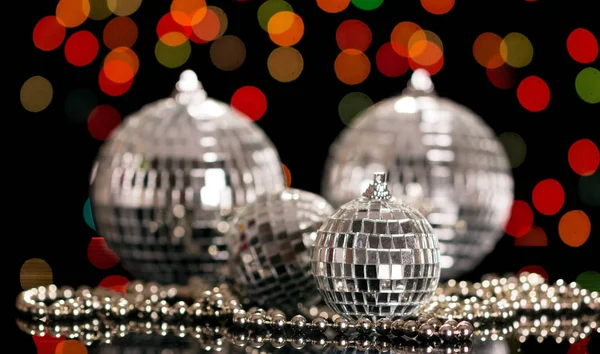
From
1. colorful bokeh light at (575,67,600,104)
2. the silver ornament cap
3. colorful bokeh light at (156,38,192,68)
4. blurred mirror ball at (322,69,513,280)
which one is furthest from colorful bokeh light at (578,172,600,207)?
the silver ornament cap

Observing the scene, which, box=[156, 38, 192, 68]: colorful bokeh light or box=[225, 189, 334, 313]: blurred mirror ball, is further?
box=[156, 38, 192, 68]: colorful bokeh light

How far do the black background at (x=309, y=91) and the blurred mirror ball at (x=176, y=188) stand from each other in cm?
57

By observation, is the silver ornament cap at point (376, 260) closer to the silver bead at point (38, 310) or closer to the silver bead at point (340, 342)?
the silver bead at point (340, 342)

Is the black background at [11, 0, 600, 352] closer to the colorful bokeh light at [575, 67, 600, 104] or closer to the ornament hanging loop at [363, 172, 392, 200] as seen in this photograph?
the colorful bokeh light at [575, 67, 600, 104]

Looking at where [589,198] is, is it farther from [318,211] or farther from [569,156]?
[318,211]

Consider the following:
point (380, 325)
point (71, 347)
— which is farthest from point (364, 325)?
point (71, 347)

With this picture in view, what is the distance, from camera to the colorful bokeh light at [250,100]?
2195 millimetres

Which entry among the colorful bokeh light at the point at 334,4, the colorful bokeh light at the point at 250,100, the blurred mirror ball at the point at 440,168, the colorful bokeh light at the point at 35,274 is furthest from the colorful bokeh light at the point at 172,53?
the blurred mirror ball at the point at 440,168

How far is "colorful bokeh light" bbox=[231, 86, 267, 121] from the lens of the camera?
220cm

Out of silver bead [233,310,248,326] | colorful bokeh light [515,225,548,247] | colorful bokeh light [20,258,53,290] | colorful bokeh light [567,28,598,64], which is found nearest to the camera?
silver bead [233,310,248,326]

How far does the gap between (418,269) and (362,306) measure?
0.06 meters

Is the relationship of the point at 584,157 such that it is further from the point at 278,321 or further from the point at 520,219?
the point at 278,321

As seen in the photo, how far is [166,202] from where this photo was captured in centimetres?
148

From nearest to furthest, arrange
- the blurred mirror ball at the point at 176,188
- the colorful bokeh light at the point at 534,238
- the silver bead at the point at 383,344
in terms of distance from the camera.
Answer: the silver bead at the point at 383,344
the blurred mirror ball at the point at 176,188
the colorful bokeh light at the point at 534,238
